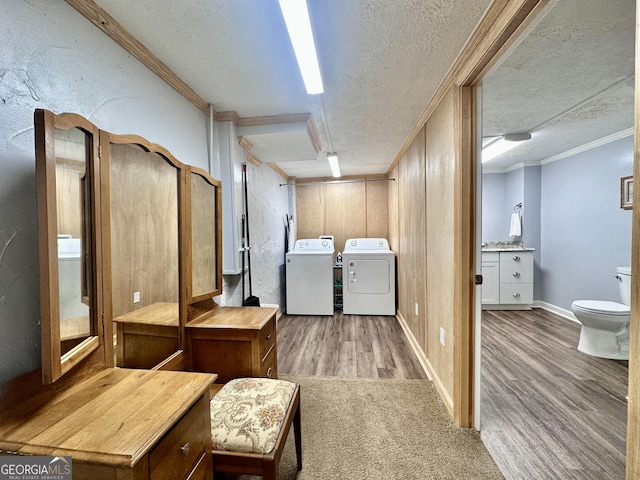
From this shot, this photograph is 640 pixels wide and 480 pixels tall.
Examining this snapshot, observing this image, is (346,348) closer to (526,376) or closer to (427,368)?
A: (427,368)

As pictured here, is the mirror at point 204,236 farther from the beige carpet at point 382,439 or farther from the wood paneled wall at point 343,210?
the wood paneled wall at point 343,210

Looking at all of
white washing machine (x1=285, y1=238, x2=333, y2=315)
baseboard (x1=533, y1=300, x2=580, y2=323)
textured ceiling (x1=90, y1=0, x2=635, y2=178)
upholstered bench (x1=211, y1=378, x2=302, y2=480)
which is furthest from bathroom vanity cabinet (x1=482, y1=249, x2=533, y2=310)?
upholstered bench (x1=211, y1=378, x2=302, y2=480)

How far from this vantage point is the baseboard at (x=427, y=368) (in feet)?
5.83

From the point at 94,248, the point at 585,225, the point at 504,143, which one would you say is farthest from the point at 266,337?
the point at 585,225

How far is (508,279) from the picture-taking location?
389cm

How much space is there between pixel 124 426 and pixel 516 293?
15.4 feet

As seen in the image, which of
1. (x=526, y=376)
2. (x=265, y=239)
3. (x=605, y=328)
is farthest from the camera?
(x=265, y=239)

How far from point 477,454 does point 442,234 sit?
128cm

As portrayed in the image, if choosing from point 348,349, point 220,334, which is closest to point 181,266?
point 220,334

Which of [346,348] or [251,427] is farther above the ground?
[251,427]

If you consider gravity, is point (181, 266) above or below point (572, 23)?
below

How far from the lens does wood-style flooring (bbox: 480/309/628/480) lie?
4.49 ft

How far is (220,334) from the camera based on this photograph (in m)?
1.51

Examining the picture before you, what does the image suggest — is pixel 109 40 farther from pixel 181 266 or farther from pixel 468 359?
pixel 468 359
